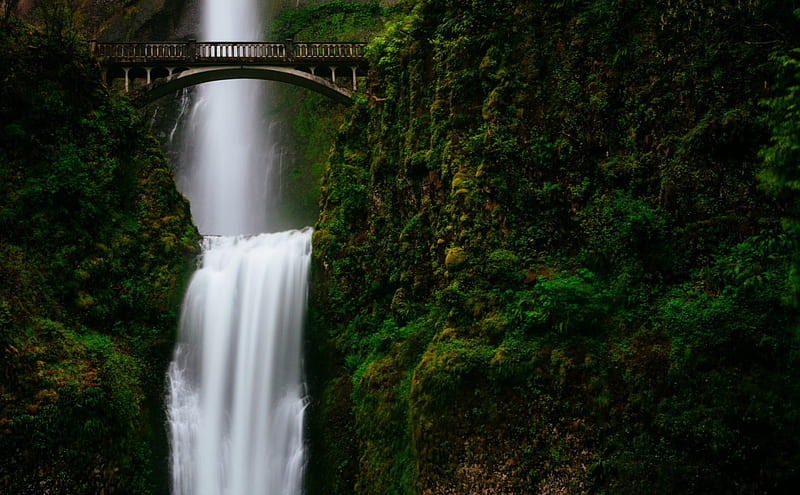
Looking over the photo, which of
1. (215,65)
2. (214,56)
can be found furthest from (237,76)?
(214,56)

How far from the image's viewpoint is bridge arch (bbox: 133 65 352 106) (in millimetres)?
17766

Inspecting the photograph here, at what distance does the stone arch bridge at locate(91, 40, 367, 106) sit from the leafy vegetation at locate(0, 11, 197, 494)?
1301mm

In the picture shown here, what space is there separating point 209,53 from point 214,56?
0.71 feet

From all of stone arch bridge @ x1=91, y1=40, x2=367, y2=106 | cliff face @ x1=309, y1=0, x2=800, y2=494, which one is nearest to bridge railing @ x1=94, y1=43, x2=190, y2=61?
stone arch bridge @ x1=91, y1=40, x2=367, y2=106

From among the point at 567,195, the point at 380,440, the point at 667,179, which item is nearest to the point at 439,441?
the point at 380,440

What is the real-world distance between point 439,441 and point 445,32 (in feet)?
25.6

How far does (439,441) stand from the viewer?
33.2ft

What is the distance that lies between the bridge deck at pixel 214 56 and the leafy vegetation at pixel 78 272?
1417mm

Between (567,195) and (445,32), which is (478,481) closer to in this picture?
(567,195)

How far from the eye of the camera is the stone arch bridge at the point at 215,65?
1770 centimetres

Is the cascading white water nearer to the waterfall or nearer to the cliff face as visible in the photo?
the waterfall

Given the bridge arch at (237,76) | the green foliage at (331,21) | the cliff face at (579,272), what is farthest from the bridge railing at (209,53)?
the green foliage at (331,21)

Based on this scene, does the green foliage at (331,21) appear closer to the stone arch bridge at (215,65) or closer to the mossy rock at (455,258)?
the stone arch bridge at (215,65)

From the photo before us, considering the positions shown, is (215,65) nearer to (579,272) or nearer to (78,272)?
(78,272)
